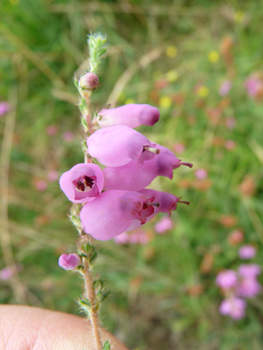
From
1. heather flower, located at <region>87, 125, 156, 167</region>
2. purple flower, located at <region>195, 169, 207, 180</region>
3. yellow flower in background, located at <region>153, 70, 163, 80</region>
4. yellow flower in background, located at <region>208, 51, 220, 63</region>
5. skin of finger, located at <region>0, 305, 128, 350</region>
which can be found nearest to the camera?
heather flower, located at <region>87, 125, 156, 167</region>

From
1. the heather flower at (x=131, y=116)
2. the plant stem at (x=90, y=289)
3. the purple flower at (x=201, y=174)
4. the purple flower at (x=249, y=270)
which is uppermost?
the purple flower at (x=201, y=174)

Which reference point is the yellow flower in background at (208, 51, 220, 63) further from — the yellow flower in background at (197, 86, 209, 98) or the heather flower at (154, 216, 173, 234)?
the heather flower at (154, 216, 173, 234)

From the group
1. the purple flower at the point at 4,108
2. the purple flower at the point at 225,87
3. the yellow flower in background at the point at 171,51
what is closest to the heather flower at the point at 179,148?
the purple flower at the point at 225,87

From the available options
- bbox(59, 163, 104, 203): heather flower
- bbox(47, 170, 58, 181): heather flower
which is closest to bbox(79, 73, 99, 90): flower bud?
bbox(59, 163, 104, 203): heather flower

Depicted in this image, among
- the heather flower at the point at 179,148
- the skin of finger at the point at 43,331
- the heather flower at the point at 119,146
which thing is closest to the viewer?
the heather flower at the point at 119,146

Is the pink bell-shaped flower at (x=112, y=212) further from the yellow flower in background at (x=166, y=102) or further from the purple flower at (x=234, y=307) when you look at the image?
the yellow flower in background at (x=166, y=102)

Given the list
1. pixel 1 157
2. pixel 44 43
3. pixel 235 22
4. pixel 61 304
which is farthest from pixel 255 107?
pixel 61 304

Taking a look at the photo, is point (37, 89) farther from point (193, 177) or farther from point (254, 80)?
point (254, 80)
